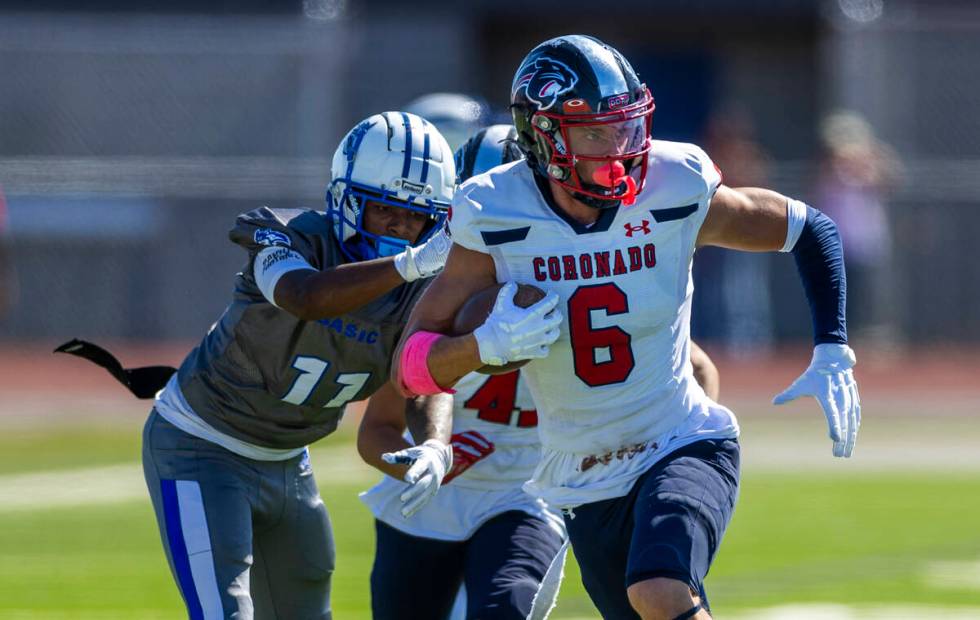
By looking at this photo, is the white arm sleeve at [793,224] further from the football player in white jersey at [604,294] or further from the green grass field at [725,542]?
the green grass field at [725,542]

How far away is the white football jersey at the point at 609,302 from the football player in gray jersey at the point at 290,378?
1.20 feet

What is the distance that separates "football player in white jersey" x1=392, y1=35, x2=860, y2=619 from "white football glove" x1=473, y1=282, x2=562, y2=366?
7cm

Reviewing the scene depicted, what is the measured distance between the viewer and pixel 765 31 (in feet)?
61.8

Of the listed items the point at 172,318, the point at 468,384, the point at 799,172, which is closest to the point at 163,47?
the point at 172,318

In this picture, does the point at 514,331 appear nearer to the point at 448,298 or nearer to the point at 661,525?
the point at 448,298

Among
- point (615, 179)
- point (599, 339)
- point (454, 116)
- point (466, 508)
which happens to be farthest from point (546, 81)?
point (454, 116)

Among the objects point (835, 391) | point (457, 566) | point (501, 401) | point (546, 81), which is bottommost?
point (457, 566)

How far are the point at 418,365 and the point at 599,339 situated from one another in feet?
1.56

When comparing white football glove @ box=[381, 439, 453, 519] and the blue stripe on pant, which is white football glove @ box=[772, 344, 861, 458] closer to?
white football glove @ box=[381, 439, 453, 519]

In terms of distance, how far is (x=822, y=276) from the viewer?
4.48m

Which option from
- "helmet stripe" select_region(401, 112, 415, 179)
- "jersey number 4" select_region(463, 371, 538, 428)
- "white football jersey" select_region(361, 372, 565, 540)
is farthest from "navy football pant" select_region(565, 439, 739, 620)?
"helmet stripe" select_region(401, 112, 415, 179)

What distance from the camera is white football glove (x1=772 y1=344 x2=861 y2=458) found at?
4258 millimetres

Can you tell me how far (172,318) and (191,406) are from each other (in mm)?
11111

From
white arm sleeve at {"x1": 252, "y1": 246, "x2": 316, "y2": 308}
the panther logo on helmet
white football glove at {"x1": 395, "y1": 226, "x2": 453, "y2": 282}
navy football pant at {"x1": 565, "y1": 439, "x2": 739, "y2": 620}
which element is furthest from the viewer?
white arm sleeve at {"x1": 252, "y1": 246, "x2": 316, "y2": 308}
